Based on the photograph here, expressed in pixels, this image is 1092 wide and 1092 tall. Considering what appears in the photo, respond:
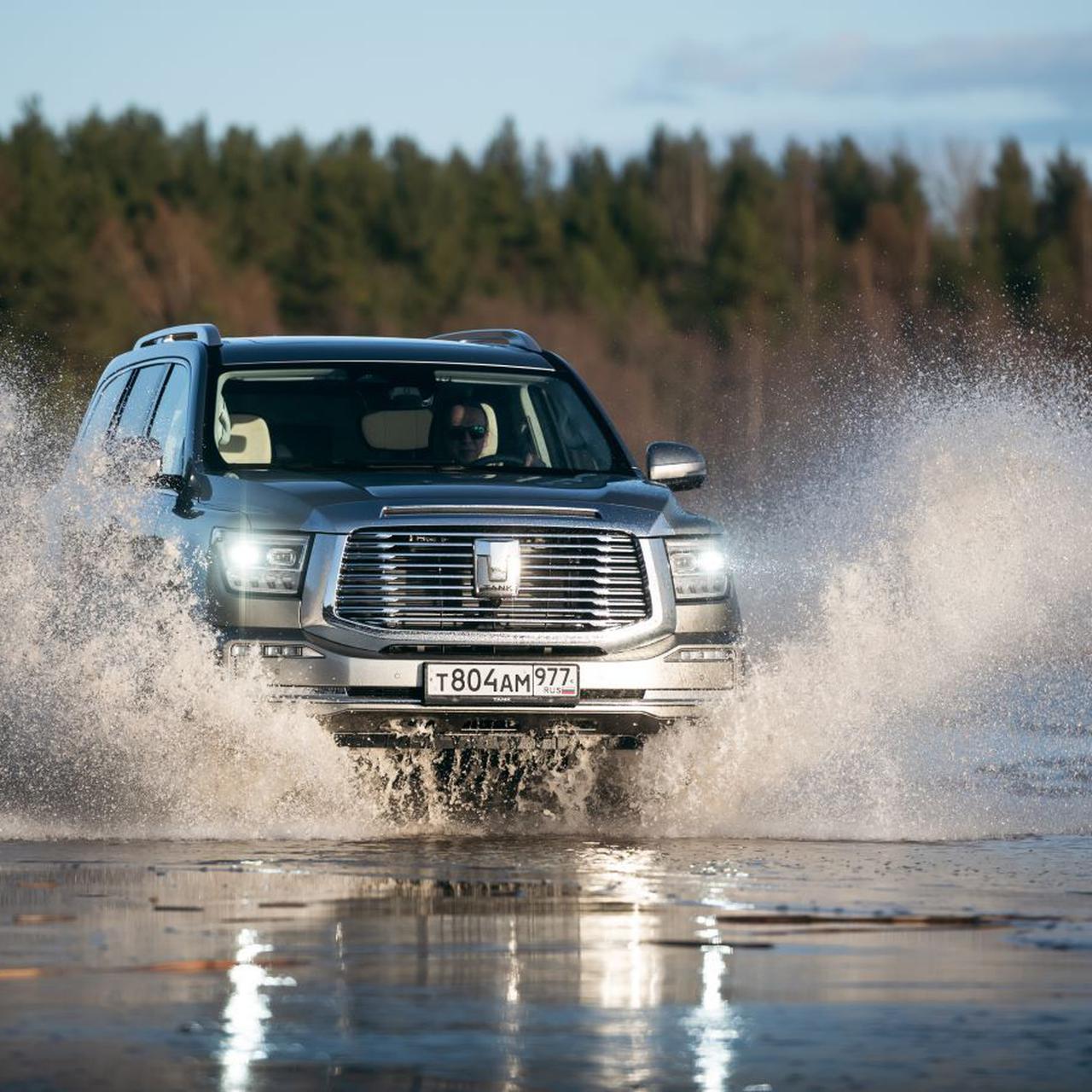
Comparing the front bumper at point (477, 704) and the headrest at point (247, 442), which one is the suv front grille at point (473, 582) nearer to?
the front bumper at point (477, 704)

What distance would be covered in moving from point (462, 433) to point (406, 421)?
0.26 metres

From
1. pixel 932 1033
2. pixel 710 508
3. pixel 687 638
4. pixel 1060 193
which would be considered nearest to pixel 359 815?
pixel 687 638

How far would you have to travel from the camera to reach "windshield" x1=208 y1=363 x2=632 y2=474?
11875 millimetres

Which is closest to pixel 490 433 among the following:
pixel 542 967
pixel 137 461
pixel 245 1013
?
pixel 137 461

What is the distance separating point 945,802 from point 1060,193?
12127 centimetres

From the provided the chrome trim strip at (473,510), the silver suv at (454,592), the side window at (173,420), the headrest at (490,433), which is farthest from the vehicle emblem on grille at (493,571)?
the headrest at (490,433)

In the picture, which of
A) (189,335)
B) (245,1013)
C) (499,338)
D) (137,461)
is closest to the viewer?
(245,1013)

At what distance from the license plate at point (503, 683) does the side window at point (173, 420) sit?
167 cm

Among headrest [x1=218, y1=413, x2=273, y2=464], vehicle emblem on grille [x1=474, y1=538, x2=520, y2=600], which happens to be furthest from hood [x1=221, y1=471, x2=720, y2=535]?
headrest [x1=218, y1=413, x2=273, y2=464]

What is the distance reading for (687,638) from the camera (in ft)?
36.1

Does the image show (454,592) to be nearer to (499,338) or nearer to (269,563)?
(269,563)

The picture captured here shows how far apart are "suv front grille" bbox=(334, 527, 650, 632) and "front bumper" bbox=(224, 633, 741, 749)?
0.43ft

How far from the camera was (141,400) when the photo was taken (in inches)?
516

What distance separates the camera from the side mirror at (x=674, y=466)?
39.8 feet
